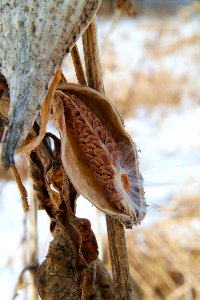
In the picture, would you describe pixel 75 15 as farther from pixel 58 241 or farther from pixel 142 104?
pixel 142 104

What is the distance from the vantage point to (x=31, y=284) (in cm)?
85

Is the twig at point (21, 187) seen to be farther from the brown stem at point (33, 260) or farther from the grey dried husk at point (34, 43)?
the brown stem at point (33, 260)

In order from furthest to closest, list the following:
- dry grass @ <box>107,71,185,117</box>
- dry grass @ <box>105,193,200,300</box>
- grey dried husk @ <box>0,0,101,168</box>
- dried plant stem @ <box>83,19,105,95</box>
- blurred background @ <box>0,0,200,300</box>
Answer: dry grass @ <box>107,71,185,117</box>, dry grass @ <box>105,193,200,300</box>, blurred background @ <box>0,0,200,300</box>, dried plant stem @ <box>83,19,105,95</box>, grey dried husk @ <box>0,0,101,168</box>

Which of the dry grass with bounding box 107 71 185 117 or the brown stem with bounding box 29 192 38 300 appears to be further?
the dry grass with bounding box 107 71 185 117

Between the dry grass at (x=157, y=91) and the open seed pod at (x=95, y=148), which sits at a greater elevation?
the dry grass at (x=157, y=91)

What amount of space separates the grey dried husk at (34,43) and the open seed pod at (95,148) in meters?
0.06

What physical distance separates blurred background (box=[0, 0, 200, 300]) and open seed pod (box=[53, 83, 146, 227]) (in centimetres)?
12

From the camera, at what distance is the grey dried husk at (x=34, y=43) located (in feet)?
1.12

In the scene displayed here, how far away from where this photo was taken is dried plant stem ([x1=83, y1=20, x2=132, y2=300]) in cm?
45

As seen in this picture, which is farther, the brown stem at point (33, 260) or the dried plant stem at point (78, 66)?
the brown stem at point (33, 260)

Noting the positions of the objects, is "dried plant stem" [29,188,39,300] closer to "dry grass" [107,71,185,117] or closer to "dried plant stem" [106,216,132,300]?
"dried plant stem" [106,216,132,300]

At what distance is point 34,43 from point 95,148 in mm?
111

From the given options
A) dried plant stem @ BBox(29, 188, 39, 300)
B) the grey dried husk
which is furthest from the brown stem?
the grey dried husk

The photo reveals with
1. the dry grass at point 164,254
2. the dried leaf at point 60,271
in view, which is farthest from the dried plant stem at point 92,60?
the dry grass at point 164,254
